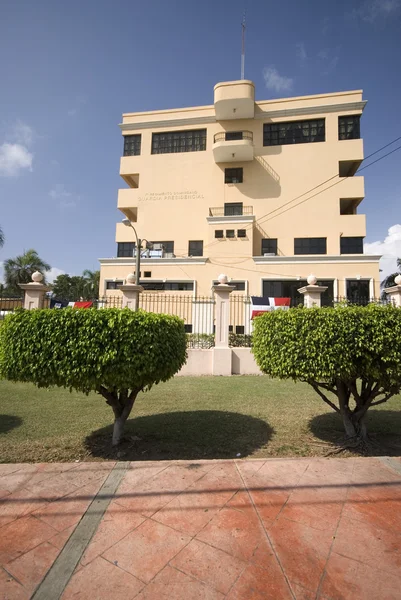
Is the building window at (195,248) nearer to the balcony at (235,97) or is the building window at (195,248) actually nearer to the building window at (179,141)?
the building window at (179,141)

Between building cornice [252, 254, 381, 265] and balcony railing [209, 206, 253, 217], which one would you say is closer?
building cornice [252, 254, 381, 265]

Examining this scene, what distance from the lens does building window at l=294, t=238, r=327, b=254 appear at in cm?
2241

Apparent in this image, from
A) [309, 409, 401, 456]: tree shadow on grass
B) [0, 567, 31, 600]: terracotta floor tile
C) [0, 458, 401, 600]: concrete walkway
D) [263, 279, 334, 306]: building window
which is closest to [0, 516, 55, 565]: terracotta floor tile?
[0, 458, 401, 600]: concrete walkway

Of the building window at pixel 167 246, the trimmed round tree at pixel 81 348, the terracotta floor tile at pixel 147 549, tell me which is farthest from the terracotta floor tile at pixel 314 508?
the building window at pixel 167 246

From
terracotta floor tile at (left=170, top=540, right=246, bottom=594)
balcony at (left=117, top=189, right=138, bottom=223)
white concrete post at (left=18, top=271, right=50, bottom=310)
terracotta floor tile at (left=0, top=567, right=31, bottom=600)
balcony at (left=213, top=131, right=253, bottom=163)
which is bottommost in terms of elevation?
terracotta floor tile at (left=0, top=567, right=31, bottom=600)

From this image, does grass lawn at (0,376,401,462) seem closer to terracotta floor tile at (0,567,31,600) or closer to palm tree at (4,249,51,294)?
terracotta floor tile at (0,567,31,600)

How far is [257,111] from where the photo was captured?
2409cm

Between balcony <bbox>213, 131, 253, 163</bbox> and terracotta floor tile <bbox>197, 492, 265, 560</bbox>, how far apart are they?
24370 millimetres

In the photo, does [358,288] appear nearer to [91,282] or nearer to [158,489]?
[158,489]

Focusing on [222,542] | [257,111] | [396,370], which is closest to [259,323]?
[396,370]

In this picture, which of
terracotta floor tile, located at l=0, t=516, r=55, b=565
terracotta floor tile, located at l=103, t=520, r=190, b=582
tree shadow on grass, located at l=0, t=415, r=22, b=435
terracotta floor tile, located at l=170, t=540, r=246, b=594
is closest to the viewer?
terracotta floor tile, located at l=170, t=540, r=246, b=594

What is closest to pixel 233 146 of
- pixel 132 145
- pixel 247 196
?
pixel 247 196

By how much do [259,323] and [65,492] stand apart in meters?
3.25

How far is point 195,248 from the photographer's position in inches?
946
